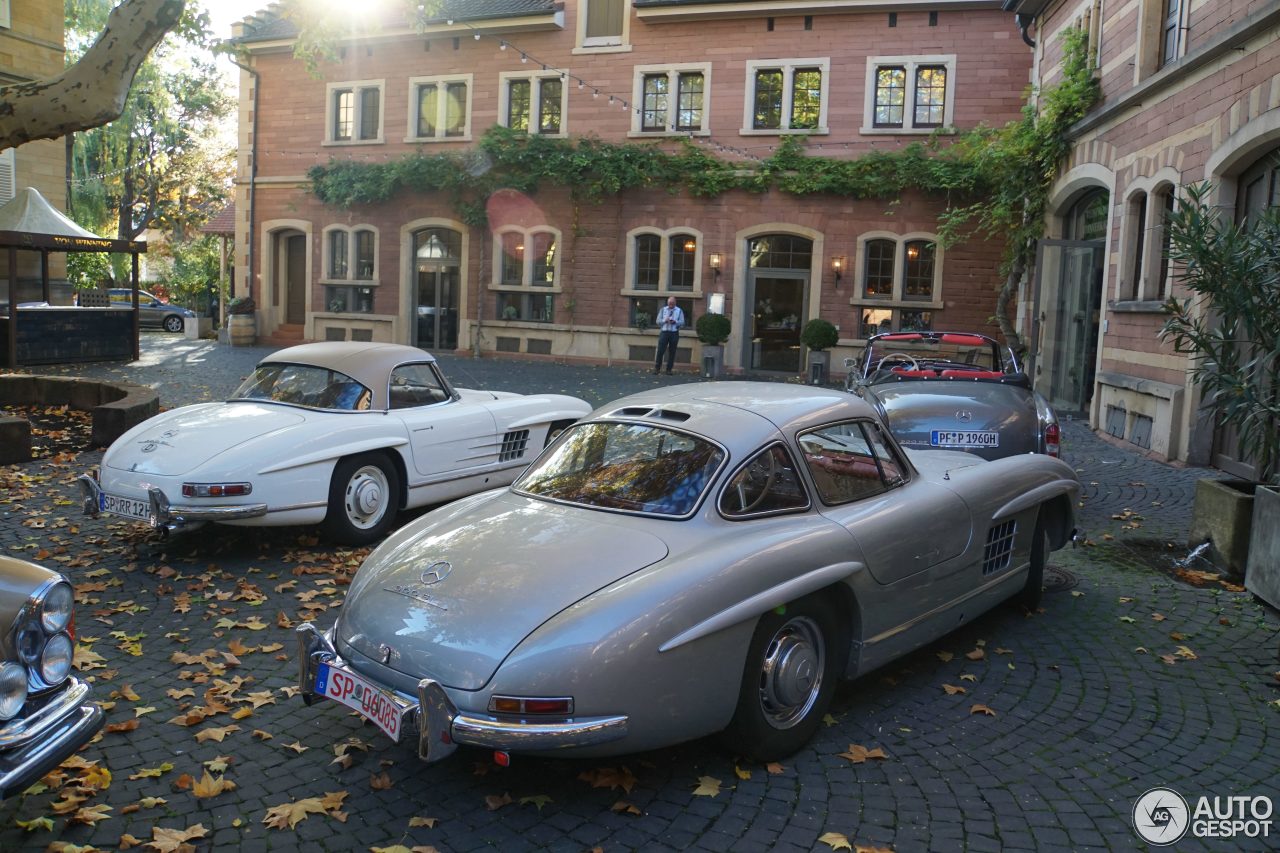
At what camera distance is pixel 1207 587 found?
671cm

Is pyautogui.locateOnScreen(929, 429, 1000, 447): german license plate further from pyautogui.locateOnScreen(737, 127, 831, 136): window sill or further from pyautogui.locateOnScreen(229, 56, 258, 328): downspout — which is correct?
pyautogui.locateOnScreen(229, 56, 258, 328): downspout

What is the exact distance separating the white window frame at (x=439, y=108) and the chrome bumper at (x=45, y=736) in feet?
84.4

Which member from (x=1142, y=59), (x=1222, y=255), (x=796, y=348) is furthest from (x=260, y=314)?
(x=1222, y=255)

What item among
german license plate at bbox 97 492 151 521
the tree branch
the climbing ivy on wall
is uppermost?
the climbing ivy on wall

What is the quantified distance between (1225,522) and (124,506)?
7364mm

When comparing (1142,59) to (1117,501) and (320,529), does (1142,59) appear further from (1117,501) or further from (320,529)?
(320,529)

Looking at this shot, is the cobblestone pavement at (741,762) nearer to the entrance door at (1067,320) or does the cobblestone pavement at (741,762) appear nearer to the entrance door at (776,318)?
the entrance door at (1067,320)

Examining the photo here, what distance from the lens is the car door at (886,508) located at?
4484 mm

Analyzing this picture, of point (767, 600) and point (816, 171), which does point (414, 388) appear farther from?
point (816, 171)

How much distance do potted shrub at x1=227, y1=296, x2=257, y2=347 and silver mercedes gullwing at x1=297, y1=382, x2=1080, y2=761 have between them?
26.7 m

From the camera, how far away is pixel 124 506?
254 inches

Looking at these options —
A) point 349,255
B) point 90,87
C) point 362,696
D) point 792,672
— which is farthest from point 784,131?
point 362,696

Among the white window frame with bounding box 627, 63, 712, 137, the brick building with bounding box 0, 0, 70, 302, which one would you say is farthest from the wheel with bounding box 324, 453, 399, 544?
the white window frame with bounding box 627, 63, 712, 137

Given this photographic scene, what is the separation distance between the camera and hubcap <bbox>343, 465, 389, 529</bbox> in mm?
7164
